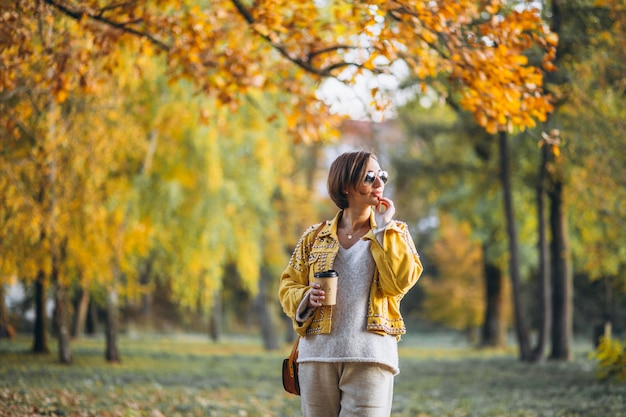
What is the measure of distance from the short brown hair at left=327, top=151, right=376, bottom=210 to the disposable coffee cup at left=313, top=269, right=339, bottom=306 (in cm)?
47

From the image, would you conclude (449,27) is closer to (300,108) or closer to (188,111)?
(300,108)

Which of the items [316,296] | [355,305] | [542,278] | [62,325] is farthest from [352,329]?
[542,278]

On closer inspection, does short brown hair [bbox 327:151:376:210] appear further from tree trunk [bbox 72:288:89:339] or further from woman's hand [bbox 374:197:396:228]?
tree trunk [bbox 72:288:89:339]

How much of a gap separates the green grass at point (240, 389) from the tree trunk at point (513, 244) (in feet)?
1.63

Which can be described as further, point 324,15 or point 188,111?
point 188,111

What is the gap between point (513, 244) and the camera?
16375 millimetres

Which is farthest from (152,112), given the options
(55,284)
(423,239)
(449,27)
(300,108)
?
(423,239)

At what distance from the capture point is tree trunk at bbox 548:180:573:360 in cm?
1600

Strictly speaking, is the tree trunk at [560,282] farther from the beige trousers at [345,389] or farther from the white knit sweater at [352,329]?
the beige trousers at [345,389]

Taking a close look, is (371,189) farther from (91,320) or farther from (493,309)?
(91,320)

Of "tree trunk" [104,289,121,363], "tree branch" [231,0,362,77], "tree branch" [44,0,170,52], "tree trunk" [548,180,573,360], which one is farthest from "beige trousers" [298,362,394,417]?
"tree trunk" [548,180,573,360]

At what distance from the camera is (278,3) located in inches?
282

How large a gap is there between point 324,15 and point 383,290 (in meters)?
10.5

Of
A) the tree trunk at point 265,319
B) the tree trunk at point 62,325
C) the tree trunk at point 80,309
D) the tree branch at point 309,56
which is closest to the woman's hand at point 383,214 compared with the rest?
the tree branch at point 309,56
